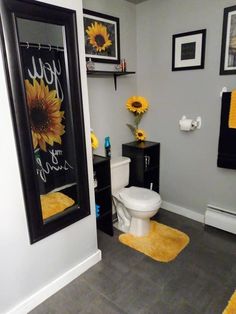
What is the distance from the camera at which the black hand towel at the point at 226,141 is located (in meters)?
2.15

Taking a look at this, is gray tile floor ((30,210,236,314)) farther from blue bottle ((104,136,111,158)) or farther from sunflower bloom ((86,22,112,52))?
sunflower bloom ((86,22,112,52))

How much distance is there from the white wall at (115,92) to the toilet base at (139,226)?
81 cm

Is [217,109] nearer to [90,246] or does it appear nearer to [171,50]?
[171,50]

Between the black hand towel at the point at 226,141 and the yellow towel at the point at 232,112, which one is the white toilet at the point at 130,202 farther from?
the yellow towel at the point at 232,112

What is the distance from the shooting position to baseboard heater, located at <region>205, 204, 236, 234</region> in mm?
2314

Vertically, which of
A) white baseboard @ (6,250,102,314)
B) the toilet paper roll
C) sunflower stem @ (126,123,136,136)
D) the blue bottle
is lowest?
white baseboard @ (6,250,102,314)

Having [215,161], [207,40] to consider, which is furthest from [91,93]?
[215,161]

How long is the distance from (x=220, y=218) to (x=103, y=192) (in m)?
1.24

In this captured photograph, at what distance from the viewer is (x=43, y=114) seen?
154 centimetres

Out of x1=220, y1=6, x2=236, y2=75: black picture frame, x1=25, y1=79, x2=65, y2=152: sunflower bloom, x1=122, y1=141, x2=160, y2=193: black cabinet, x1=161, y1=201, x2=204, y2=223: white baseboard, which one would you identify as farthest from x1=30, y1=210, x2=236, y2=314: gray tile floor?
x1=220, y1=6, x2=236, y2=75: black picture frame

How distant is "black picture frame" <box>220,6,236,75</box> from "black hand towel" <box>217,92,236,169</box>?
0.82 ft

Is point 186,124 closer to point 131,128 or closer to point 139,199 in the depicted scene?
point 131,128

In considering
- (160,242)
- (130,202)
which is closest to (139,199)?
(130,202)

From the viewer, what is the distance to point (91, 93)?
2.33 metres
